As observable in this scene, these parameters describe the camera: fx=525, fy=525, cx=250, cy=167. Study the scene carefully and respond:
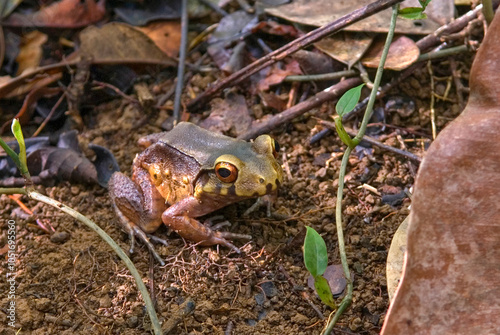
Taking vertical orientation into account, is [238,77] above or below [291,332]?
above

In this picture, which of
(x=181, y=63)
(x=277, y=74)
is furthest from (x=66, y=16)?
(x=277, y=74)

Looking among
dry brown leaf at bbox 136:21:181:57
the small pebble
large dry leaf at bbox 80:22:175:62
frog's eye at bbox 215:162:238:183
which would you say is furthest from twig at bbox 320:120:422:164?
the small pebble

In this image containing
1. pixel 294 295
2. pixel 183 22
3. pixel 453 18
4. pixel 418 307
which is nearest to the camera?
pixel 418 307

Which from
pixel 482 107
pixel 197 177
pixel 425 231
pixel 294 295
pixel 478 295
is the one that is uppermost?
pixel 482 107

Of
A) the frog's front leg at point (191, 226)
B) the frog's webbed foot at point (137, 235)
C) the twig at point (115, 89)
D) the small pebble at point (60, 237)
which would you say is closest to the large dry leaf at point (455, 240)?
the frog's front leg at point (191, 226)

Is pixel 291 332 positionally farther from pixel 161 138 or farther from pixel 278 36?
pixel 278 36

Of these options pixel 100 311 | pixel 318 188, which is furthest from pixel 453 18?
pixel 100 311

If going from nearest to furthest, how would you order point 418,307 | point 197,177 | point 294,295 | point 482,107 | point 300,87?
point 418,307
point 482,107
point 294,295
point 197,177
point 300,87
